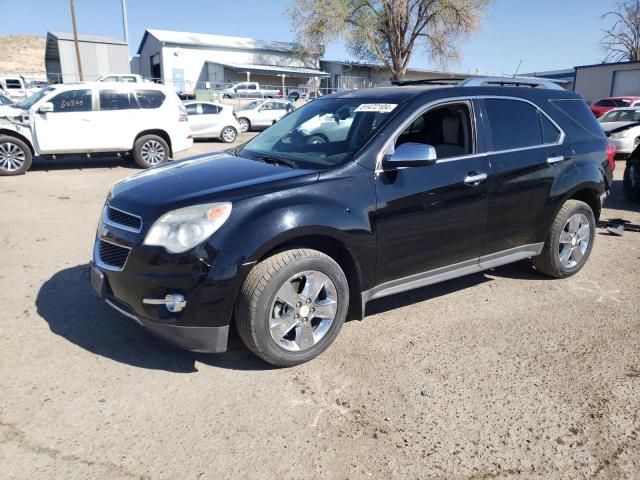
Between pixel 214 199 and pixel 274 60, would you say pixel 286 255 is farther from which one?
pixel 274 60

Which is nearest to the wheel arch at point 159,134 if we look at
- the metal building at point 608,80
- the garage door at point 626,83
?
the metal building at point 608,80

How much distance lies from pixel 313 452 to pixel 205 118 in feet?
54.1

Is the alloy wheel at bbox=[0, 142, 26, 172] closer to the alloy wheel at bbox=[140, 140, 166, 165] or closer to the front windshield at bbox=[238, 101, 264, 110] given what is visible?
the alloy wheel at bbox=[140, 140, 166, 165]

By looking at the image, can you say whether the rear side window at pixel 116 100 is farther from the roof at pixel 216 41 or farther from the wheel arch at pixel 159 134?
the roof at pixel 216 41

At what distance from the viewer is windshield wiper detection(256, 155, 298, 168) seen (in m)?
3.68

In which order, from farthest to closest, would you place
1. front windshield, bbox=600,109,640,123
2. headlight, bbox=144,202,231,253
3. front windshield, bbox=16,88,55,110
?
1. front windshield, bbox=600,109,640,123
2. front windshield, bbox=16,88,55,110
3. headlight, bbox=144,202,231,253

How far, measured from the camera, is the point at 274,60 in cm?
5131

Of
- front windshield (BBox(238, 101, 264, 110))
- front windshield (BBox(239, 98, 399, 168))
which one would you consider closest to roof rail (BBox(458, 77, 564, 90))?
front windshield (BBox(239, 98, 399, 168))

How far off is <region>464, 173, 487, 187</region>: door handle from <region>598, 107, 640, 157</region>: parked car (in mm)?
10336

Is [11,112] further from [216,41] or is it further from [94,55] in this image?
[216,41]

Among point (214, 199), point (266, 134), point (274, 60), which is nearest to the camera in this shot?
point (214, 199)

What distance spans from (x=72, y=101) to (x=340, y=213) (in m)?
9.77

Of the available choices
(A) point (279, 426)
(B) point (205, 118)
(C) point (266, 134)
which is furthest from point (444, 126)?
(B) point (205, 118)

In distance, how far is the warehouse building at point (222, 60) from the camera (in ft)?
153
